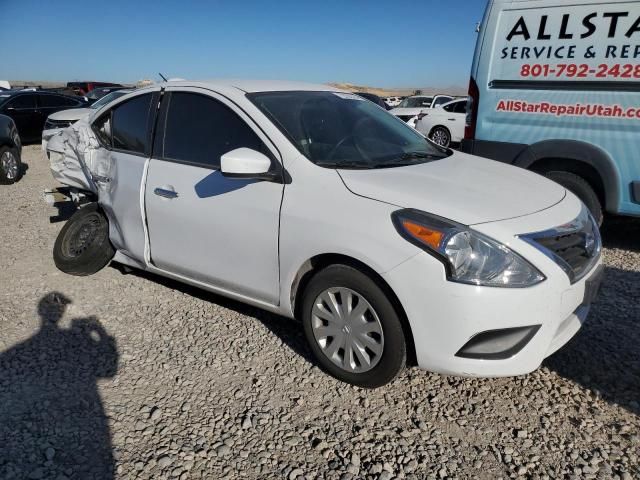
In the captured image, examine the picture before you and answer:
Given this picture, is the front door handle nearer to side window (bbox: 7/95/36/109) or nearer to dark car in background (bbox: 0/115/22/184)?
dark car in background (bbox: 0/115/22/184)

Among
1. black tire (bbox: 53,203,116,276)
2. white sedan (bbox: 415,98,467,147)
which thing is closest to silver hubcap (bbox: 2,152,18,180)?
black tire (bbox: 53,203,116,276)

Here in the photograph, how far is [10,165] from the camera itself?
342 inches

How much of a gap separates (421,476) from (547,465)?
0.59 metres

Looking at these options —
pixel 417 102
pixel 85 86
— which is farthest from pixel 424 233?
pixel 85 86

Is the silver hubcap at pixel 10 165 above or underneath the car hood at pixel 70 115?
underneath

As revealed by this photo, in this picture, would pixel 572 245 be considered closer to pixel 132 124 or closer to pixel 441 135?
pixel 132 124

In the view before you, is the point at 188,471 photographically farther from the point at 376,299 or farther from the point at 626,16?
the point at 626,16

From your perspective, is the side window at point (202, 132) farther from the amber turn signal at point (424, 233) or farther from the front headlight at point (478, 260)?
the front headlight at point (478, 260)

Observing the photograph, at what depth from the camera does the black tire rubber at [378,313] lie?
245cm

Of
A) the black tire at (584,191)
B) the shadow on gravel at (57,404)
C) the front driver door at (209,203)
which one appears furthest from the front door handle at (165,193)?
the black tire at (584,191)

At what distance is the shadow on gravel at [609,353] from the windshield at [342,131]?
1.56 m

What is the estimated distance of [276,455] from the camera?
7.52ft

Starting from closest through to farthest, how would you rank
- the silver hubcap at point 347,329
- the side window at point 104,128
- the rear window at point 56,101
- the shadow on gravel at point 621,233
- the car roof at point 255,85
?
the silver hubcap at point 347,329
the car roof at point 255,85
the side window at point 104,128
the shadow on gravel at point 621,233
the rear window at point 56,101

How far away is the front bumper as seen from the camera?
2.23 meters
